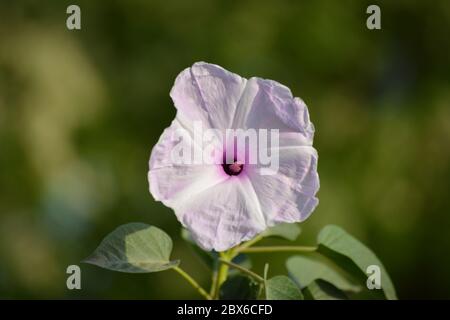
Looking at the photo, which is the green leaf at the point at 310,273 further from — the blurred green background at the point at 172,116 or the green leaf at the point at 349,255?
the blurred green background at the point at 172,116

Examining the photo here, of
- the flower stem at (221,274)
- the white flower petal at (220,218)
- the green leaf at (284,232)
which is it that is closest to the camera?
the white flower petal at (220,218)

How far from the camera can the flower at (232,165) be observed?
3.16ft

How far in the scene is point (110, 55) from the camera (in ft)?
10.4

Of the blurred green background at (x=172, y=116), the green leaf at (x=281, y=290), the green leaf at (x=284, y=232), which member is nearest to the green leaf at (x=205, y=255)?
the green leaf at (x=284, y=232)

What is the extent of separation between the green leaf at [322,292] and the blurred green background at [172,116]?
1.63 m

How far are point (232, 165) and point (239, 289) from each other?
224 mm

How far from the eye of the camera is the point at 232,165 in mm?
1035

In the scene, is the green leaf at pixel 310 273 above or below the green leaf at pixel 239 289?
below

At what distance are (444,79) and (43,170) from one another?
67.3 inches

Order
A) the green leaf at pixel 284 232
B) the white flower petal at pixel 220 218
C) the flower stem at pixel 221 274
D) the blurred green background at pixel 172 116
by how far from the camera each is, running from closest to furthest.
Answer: the white flower petal at pixel 220 218 < the flower stem at pixel 221 274 < the green leaf at pixel 284 232 < the blurred green background at pixel 172 116

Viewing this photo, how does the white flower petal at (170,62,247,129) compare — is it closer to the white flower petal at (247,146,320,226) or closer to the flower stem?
the white flower petal at (247,146,320,226)

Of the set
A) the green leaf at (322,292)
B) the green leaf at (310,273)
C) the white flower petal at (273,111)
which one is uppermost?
the white flower petal at (273,111)

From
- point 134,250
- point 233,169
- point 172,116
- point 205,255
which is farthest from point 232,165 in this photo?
point 172,116
